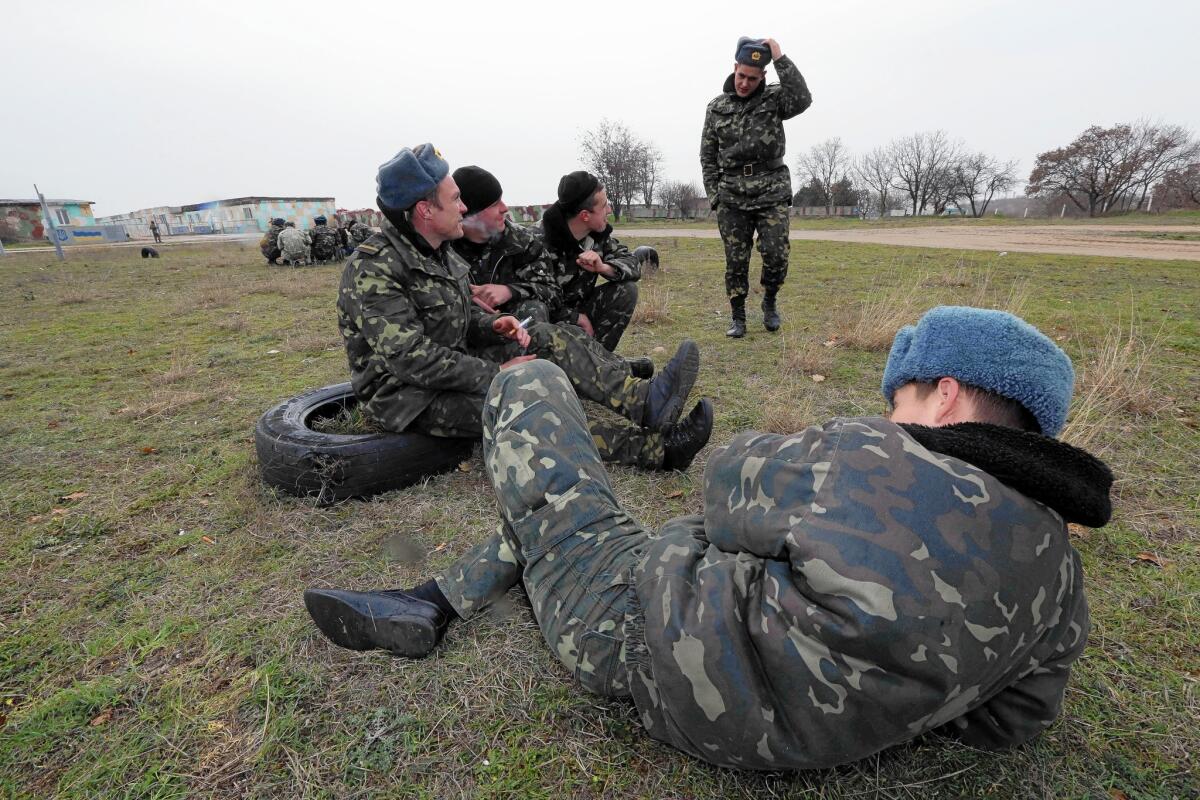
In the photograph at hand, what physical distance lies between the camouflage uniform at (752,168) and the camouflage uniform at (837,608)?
4578 millimetres

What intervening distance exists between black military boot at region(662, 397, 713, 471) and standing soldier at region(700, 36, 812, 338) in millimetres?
2832

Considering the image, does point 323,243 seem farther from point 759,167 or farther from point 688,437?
point 688,437

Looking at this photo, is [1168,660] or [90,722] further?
[1168,660]

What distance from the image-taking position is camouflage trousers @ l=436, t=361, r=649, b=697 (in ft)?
4.69

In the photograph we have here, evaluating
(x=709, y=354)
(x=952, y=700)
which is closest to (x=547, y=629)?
(x=952, y=700)

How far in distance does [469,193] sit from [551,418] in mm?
2505

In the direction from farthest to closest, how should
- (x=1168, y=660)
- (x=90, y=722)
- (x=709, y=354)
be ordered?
(x=709, y=354) → (x=1168, y=660) → (x=90, y=722)

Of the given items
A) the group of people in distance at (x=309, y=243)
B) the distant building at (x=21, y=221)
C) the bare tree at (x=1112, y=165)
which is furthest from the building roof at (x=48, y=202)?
the bare tree at (x=1112, y=165)

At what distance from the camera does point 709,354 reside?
5.06 metres

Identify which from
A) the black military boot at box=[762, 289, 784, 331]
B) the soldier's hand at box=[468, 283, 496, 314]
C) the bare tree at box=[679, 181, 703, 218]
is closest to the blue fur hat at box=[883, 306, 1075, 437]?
the soldier's hand at box=[468, 283, 496, 314]

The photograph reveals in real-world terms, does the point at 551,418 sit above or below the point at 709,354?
above

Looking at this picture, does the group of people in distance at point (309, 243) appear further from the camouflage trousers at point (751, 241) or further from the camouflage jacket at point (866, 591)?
the camouflage jacket at point (866, 591)

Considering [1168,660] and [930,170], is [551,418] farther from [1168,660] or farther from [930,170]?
[930,170]

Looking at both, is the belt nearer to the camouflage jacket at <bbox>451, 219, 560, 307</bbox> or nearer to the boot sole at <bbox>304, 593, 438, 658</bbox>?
the camouflage jacket at <bbox>451, 219, 560, 307</bbox>
